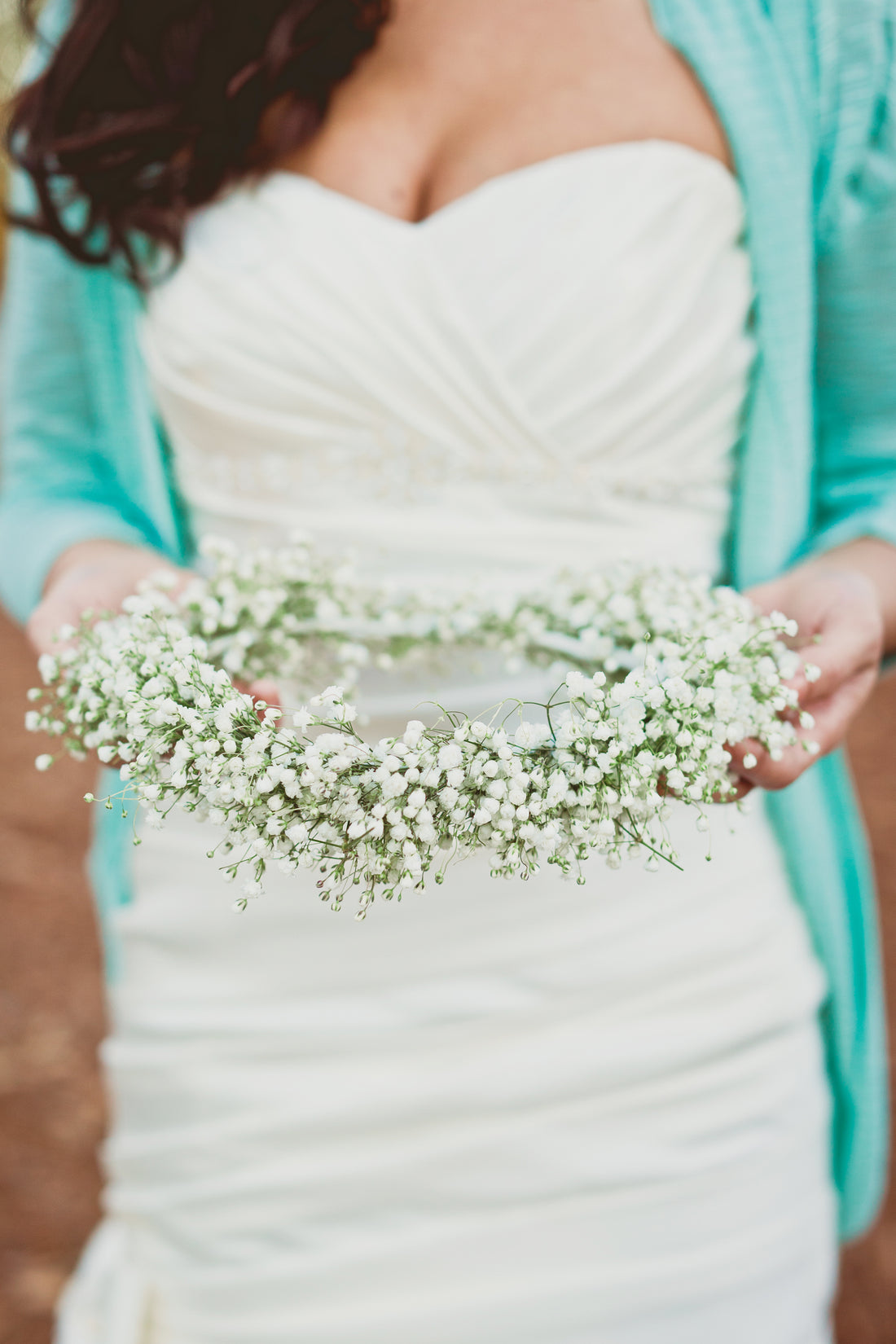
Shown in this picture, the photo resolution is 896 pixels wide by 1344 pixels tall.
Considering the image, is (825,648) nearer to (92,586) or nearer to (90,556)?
(92,586)

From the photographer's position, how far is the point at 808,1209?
1.62 metres

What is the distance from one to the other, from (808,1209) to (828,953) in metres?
0.38

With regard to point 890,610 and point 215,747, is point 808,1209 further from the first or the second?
point 215,747

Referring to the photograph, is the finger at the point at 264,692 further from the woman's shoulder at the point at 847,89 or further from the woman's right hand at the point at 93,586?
the woman's shoulder at the point at 847,89

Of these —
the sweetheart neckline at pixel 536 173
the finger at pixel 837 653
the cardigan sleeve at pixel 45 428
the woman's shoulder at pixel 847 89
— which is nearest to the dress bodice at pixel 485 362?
the sweetheart neckline at pixel 536 173

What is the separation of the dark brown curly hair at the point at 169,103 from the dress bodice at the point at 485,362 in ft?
0.23

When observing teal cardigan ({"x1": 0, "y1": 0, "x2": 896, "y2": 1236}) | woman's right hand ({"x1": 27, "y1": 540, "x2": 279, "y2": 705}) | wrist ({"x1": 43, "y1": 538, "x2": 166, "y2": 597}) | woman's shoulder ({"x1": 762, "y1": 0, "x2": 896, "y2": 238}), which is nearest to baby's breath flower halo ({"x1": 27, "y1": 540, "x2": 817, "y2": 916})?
woman's right hand ({"x1": 27, "y1": 540, "x2": 279, "y2": 705})

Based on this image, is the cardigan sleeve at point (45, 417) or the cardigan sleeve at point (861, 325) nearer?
the cardigan sleeve at point (861, 325)

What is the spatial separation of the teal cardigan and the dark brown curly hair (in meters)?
0.13

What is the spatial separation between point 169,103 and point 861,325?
1.09 meters

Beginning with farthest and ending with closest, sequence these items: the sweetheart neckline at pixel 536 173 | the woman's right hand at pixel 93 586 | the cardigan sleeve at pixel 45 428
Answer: the cardigan sleeve at pixel 45 428
the sweetheart neckline at pixel 536 173
the woman's right hand at pixel 93 586

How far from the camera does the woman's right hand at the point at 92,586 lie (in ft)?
4.40

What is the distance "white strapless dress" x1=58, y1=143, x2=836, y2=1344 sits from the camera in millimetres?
1470

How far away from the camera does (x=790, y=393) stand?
1.54m
